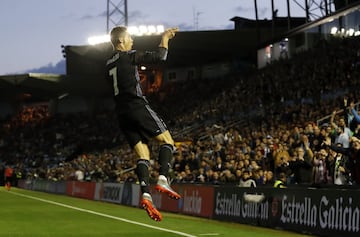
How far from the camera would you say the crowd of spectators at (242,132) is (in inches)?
626

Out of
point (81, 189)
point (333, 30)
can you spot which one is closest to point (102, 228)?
point (81, 189)

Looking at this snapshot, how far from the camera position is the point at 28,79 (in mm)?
57625

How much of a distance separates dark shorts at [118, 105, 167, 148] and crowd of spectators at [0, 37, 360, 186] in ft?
19.3

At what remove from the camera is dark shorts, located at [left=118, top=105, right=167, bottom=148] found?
23.8ft

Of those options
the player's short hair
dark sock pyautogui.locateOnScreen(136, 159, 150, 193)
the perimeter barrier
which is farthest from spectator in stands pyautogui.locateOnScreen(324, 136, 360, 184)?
the player's short hair

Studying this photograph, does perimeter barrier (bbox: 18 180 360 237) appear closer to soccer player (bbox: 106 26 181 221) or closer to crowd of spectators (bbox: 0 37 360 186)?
crowd of spectators (bbox: 0 37 360 186)

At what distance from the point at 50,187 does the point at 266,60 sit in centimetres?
1808

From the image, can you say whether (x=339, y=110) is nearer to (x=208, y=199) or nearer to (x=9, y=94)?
(x=208, y=199)

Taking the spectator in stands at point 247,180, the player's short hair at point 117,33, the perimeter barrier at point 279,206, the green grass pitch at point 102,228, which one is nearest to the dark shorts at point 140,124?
the player's short hair at point 117,33

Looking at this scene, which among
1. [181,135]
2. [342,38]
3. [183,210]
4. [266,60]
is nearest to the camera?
[183,210]

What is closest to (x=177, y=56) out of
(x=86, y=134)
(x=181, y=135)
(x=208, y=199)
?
(x=86, y=134)

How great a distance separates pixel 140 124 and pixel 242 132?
21.7 metres

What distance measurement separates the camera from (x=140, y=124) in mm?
7285

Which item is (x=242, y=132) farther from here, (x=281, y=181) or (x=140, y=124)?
(x=140, y=124)
